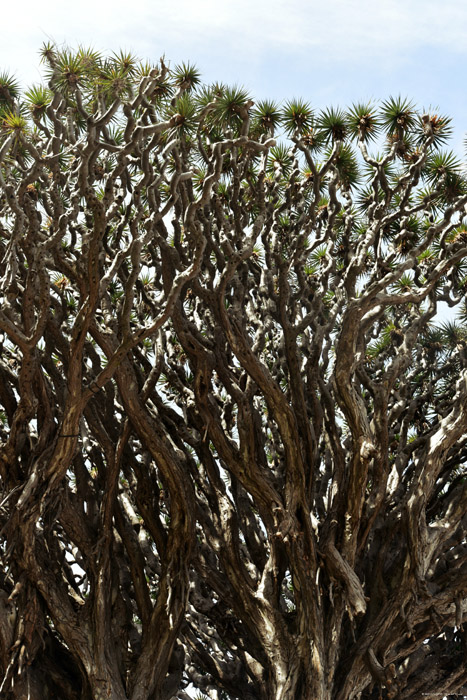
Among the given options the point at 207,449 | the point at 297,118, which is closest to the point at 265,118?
the point at 297,118

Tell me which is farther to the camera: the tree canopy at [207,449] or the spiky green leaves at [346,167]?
the spiky green leaves at [346,167]

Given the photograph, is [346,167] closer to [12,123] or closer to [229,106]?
[229,106]

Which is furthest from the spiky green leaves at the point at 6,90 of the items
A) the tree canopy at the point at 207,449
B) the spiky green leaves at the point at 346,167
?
the spiky green leaves at the point at 346,167

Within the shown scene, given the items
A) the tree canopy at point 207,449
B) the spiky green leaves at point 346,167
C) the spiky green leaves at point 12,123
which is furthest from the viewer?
the spiky green leaves at point 346,167

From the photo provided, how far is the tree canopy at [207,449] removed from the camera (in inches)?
239

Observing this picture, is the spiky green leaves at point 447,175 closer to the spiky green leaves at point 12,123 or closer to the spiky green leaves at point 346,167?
the spiky green leaves at point 346,167

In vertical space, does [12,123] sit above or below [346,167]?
below

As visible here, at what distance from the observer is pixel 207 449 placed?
730 cm

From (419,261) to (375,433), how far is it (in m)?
2.99

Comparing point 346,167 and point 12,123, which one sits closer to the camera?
point 12,123

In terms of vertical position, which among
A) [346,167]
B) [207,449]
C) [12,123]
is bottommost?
[207,449]

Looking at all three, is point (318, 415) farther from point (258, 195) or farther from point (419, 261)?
point (419, 261)

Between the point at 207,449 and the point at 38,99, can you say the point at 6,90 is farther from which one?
the point at 207,449

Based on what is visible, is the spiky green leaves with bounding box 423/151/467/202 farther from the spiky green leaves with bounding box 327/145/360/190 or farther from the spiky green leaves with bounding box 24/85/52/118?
the spiky green leaves with bounding box 24/85/52/118
